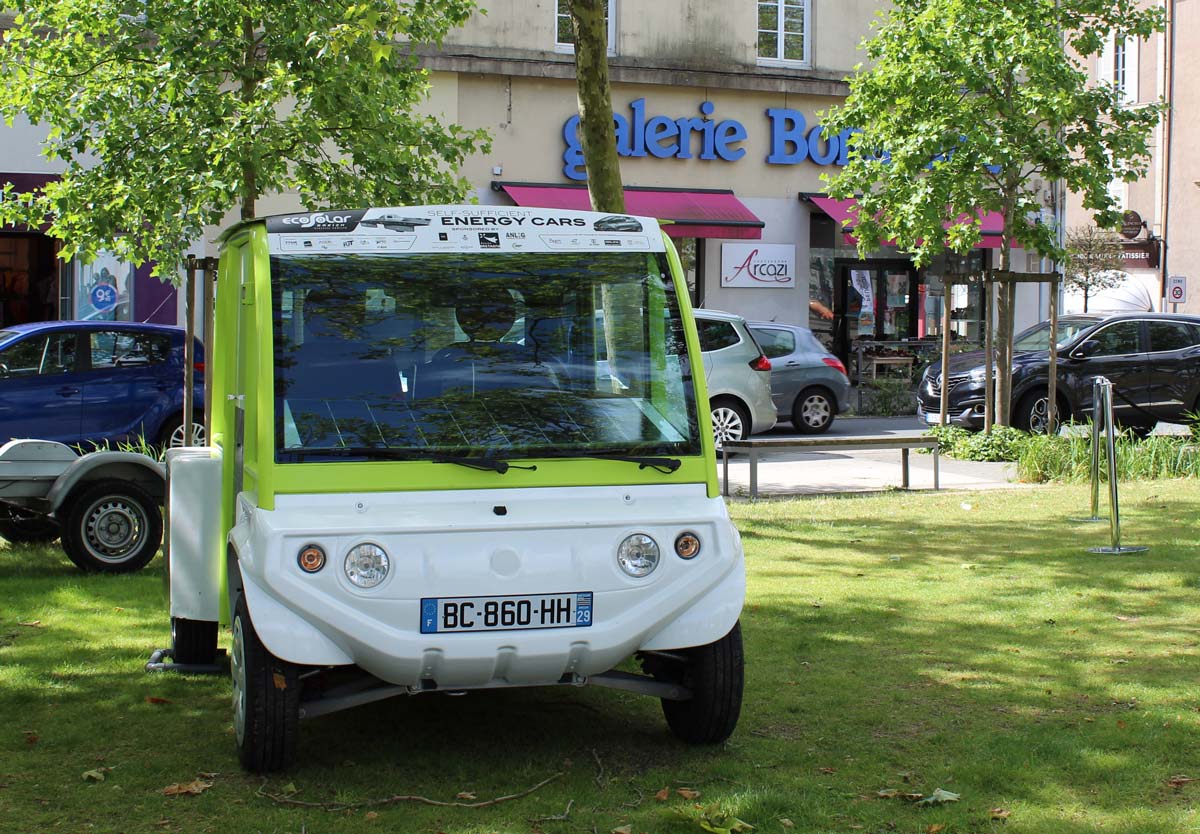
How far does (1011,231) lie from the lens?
16.5 metres

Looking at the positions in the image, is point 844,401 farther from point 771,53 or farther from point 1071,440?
point 771,53

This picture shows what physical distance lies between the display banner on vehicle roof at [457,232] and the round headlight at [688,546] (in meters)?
1.17

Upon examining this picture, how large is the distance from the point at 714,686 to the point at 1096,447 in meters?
5.80

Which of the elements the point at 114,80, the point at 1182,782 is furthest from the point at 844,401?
the point at 1182,782

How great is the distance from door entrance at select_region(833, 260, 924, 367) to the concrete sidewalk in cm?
936

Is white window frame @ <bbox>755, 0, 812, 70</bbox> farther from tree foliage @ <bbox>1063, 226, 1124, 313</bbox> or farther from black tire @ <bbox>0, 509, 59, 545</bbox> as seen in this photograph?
black tire @ <bbox>0, 509, 59, 545</bbox>

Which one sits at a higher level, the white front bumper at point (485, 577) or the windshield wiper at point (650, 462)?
the windshield wiper at point (650, 462)

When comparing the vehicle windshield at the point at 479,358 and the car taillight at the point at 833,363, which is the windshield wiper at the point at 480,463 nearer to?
the vehicle windshield at the point at 479,358

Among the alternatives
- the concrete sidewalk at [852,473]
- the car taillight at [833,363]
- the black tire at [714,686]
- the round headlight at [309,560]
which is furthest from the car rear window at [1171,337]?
the round headlight at [309,560]

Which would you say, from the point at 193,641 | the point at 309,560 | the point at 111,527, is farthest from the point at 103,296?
the point at 309,560

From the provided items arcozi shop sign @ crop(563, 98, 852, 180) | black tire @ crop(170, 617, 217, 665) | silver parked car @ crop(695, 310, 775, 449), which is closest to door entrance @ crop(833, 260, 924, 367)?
arcozi shop sign @ crop(563, 98, 852, 180)

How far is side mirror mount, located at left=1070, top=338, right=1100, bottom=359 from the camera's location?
58.9 feet

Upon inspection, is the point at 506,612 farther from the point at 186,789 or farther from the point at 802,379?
the point at 802,379

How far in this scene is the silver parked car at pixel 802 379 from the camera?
19094 millimetres
